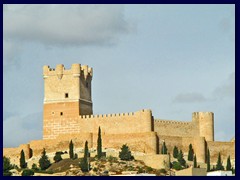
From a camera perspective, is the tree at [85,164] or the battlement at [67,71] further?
the battlement at [67,71]

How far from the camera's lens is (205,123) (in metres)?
95.9

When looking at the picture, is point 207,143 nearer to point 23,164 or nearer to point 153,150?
point 153,150

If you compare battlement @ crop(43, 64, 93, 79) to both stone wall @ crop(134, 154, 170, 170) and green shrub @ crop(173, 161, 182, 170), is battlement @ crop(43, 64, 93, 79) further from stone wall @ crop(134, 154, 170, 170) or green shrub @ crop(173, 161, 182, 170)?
green shrub @ crop(173, 161, 182, 170)

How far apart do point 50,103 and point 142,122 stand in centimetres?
779

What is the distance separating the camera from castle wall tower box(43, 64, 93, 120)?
95.3m

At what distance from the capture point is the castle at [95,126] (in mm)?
91625

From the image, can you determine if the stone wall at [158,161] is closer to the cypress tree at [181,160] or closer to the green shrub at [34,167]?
the cypress tree at [181,160]

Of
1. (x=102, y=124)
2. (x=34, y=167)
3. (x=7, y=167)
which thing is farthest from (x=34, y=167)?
(x=102, y=124)

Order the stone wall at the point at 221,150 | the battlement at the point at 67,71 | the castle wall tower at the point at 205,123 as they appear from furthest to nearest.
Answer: the battlement at the point at 67,71 → the castle wall tower at the point at 205,123 → the stone wall at the point at 221,150

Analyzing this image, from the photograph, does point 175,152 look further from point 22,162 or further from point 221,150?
point 22,162

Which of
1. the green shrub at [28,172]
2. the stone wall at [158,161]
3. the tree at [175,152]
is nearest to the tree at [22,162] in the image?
the green shrub at [28,172]

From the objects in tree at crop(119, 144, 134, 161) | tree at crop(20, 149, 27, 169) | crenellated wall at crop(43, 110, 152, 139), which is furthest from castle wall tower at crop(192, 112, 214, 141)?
tree at crop(20, 149, 27, 169)
